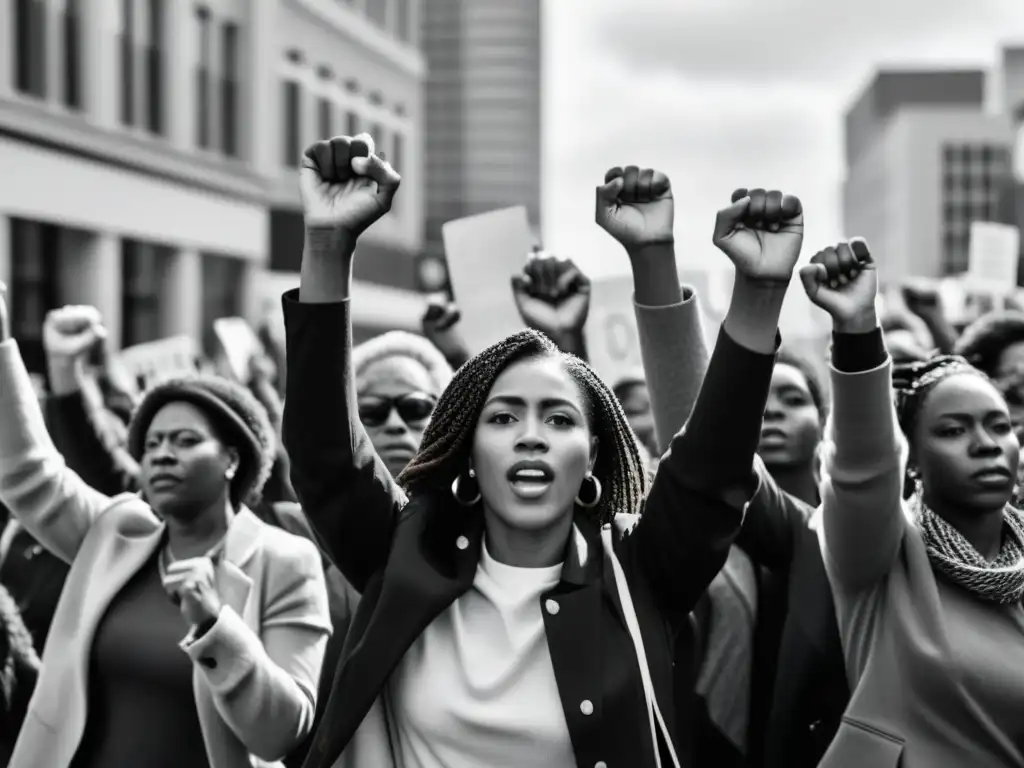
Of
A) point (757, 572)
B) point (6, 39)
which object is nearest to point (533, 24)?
point (6, 39)

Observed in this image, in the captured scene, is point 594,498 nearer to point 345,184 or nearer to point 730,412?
point 730,412

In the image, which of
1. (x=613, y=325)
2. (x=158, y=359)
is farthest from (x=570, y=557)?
(x=158, y=359)

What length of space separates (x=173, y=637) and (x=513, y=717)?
4.43ft

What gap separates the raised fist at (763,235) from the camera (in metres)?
2.69

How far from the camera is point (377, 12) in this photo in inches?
1629

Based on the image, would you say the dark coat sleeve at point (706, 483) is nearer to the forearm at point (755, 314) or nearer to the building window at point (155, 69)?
the forearm at point (755, 314)

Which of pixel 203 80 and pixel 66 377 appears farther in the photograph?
pixel 203 80

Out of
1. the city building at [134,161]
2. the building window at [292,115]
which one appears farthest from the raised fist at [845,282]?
the building window at [292,115]

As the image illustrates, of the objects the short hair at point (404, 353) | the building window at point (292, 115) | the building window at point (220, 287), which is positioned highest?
the building window at point (292, 115)

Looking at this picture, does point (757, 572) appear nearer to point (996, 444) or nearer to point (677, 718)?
point (996, 444)

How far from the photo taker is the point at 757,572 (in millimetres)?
4426

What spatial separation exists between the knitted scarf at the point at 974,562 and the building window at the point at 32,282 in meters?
19.3

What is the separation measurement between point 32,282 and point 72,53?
3.84 m

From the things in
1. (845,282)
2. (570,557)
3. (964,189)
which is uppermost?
(964,189)
